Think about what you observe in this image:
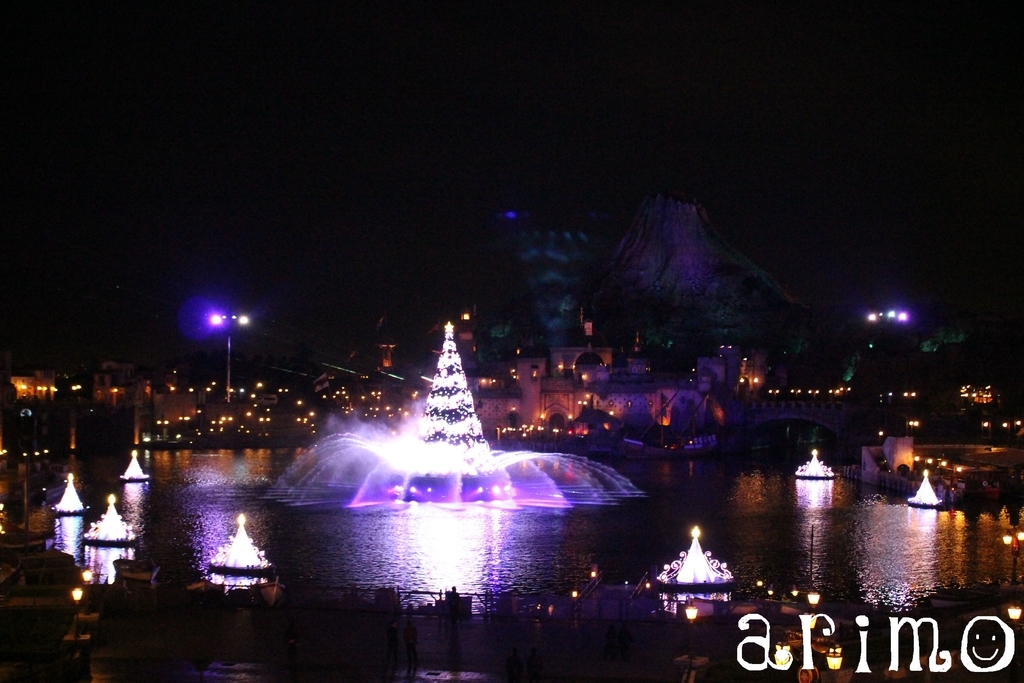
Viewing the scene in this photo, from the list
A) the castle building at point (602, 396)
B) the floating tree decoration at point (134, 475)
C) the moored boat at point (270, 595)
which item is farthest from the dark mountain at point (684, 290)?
the moored boat at point (270, 595)

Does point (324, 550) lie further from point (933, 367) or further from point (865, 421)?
point (933, 367)

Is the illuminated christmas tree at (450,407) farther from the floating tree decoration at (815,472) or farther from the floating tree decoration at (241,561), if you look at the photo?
the floating tree decoration at (815,472)

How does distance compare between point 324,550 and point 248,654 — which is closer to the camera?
point 248,654

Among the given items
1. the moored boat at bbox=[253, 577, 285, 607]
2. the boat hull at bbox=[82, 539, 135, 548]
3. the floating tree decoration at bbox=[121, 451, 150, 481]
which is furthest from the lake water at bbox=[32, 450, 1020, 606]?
the moored boat at bbox=[253, 577, 285, 607]

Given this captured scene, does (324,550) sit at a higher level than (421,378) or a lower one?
lower

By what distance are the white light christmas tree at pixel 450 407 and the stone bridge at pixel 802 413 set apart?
164ft

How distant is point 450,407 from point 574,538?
10.4 meters

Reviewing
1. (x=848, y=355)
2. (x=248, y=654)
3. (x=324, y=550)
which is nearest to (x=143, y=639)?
(x=248, y=654)

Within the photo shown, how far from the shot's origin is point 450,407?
179ft

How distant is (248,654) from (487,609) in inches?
228

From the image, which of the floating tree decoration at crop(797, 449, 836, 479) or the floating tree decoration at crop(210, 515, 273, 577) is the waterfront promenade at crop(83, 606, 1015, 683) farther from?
the floating tree decoration at crop(797, 449, 836, 479)

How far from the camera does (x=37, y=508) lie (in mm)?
52812

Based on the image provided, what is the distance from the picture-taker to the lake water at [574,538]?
38.3m

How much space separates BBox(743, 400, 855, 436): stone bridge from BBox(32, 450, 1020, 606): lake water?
3158cm
